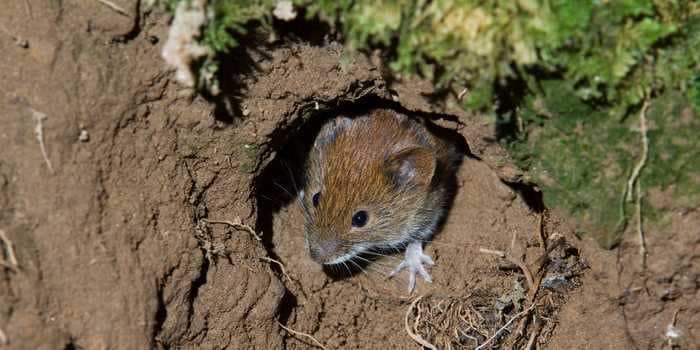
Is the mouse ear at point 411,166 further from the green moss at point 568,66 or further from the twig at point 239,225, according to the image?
the twig at point 239,225

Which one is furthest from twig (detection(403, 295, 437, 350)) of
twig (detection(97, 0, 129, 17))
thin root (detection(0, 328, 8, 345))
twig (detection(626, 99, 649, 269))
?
twig (detection(97, 0, 129, 17))

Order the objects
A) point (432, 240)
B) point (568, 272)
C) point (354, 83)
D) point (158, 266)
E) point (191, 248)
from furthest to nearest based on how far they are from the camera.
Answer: point (432, 240), point (568, 272), point (354, 83), point (191, 248), point (158, 266)

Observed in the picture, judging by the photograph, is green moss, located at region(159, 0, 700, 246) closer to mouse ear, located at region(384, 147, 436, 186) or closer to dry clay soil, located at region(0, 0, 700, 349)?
dry clay soil, located at region(0, 0, 700, 349)

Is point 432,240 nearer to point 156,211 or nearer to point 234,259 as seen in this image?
point 234,259

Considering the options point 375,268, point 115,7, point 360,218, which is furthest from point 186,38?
point 375,268

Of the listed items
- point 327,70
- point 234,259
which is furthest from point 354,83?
point 234,259
